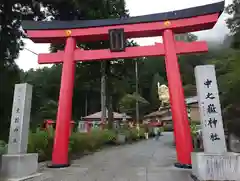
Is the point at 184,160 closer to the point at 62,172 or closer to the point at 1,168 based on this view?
the point at 62,172

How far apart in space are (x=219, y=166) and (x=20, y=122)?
5532 millimetres

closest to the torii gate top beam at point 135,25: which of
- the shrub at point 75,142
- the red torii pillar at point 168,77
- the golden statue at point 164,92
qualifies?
the red torii pillar at point 168,77

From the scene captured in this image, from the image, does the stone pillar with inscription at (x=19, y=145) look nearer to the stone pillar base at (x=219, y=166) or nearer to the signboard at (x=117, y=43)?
the signboard at (x=117, y=43)

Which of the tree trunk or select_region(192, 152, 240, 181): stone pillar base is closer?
select_region(192, 152, 240, 181): stone pillar base

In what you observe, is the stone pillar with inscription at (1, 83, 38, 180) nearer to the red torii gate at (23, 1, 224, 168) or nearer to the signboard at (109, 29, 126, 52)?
the red torii gate at (23, 1, 224, 168)

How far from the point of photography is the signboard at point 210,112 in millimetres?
6836

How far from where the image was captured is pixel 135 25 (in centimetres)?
1059

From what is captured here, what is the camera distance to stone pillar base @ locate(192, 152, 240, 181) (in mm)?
6535

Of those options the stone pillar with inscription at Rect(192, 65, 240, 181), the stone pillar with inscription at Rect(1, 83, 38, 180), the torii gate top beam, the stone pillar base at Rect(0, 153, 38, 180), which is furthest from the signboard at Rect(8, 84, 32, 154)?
the stone pillar with inscription at Rect(192, 65, 240, 181)

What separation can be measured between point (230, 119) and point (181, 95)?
283cm

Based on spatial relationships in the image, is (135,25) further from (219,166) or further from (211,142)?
(219,166)

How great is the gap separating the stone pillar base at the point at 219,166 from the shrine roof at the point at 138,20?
221 inches

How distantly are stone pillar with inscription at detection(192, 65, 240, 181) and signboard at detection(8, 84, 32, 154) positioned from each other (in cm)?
483

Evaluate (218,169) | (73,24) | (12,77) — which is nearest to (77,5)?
(73,24)
